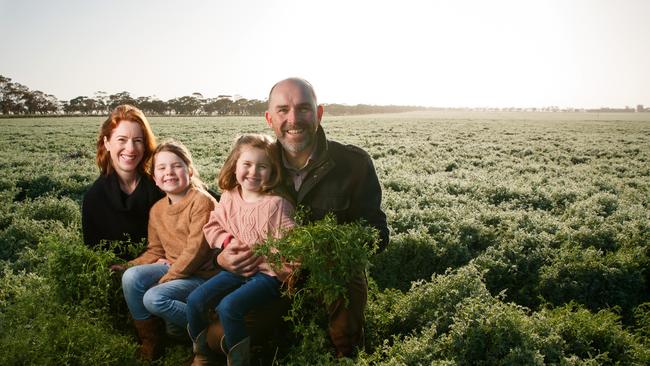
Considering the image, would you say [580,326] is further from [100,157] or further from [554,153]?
[554,153]

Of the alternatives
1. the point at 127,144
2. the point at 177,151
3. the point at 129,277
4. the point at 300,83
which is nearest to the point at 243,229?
the point at 177,151

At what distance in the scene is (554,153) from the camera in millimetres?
22312

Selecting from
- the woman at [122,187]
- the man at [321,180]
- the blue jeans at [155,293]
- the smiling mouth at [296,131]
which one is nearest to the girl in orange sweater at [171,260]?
the blue jeans at [155,293]

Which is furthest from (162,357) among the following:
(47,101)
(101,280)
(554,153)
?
(47,101)

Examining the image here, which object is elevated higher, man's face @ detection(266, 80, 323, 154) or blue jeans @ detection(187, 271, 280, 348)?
man's face @ detection(266, 80, 323, 154)

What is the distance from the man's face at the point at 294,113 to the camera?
3.88 metres

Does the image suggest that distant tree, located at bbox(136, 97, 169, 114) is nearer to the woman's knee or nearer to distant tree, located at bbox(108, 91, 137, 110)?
distant tree, located at bbox(108, 91, 137, 110)

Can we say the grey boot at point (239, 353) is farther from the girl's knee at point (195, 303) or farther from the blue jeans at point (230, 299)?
the girl's knee at point (195, 303)

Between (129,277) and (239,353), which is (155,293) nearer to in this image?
(129,277)

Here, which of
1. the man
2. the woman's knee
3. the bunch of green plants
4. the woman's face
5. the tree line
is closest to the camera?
the bunch of green plants

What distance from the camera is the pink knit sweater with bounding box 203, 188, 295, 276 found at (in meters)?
3.73

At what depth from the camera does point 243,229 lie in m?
3.85

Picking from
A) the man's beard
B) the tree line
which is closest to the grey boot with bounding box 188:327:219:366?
the man's beard

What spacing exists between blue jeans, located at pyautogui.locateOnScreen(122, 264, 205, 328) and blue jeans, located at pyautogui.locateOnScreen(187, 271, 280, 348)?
0.68 feet
